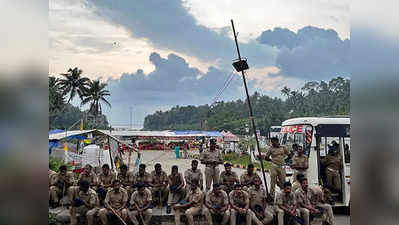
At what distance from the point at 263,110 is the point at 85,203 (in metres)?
53.8

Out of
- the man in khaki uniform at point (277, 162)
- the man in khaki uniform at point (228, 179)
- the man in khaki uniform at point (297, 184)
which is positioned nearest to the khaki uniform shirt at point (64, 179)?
the man in khaki uniform at point (228, 179)

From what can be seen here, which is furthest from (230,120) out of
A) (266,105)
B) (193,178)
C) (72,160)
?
(193,178)

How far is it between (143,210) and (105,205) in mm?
774

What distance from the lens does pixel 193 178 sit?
25.3 feet

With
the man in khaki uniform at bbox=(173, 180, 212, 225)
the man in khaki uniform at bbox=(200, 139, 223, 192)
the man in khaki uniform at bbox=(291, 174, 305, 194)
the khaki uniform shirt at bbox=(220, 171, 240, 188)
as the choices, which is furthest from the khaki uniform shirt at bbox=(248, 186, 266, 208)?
the man in khaki uniform at bbox=(200, 139, 223, 192)

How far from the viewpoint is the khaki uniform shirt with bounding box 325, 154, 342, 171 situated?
7.71 meters

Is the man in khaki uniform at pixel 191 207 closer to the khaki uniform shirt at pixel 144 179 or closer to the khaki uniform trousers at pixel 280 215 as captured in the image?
the khaki uniform shirt at pixel 144 179

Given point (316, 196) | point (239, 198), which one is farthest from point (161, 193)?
point (316, 196)

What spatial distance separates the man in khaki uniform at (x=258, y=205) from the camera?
6875 mm

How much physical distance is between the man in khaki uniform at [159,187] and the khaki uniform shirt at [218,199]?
123 cm

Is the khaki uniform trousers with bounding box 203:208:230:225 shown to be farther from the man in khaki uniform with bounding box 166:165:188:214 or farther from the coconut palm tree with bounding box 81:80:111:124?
the coconut palm tree with bounding box 81:80:111:124

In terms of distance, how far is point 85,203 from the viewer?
22.6 feet

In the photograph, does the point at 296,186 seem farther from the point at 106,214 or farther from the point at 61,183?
the point at 61,183
